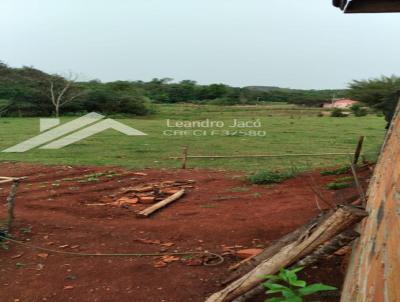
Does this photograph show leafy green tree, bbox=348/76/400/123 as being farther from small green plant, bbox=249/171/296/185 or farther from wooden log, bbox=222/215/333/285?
wooden log, bbox=222/215/333/285

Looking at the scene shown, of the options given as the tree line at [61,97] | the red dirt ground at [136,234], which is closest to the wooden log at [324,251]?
the red dirt ground at [136,234]

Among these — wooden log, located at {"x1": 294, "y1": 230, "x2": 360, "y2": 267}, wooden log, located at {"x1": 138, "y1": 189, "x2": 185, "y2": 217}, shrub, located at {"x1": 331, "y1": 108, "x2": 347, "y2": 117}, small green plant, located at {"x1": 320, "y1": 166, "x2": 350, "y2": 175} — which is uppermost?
shrub, located at {"x1": 331, "y1": 108, "x2": 347, "y2": 117}

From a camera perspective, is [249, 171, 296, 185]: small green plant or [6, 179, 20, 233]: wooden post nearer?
[6, 179, 20, 233]: wooden post

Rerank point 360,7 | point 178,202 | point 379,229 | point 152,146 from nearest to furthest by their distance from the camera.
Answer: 1. point 379,229
2. point 360,7
3. point 178,202
4. point 152,146

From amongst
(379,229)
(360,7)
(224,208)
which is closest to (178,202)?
(224,208)

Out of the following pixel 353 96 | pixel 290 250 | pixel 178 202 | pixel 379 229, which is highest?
pixel 353 96

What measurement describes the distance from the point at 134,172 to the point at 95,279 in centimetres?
631

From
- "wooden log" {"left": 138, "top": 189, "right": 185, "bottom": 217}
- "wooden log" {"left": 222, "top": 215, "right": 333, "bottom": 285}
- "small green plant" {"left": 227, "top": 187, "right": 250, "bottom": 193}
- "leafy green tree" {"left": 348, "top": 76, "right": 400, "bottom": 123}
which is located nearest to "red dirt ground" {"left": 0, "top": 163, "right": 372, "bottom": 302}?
"small green plant" {"left": 227, "top": 187, "right": 250, "bottom": 193}

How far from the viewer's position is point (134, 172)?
10.1 m

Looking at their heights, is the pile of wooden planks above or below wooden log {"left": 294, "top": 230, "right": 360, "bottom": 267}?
below

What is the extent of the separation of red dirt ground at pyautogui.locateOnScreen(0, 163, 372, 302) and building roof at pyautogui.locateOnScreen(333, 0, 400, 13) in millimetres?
2345

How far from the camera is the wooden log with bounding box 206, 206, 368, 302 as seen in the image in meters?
2.38

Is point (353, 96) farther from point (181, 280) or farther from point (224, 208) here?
point (181, 280)

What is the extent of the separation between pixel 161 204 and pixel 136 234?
145 cm
